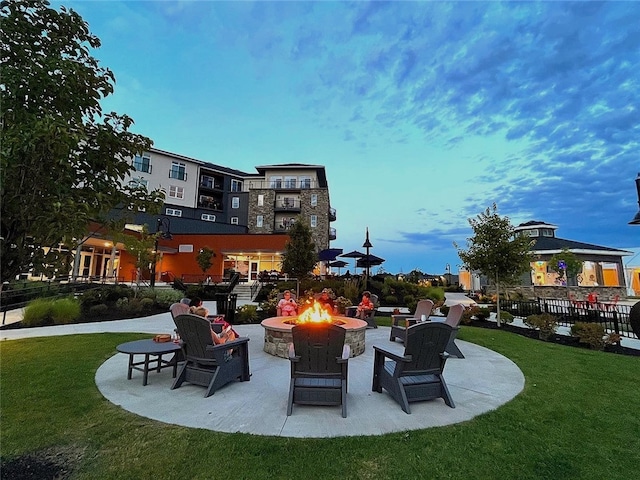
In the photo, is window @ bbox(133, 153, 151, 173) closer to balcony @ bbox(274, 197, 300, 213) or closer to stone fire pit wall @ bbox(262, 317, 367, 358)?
balcony @ bbox(274, 197, 300, 213)

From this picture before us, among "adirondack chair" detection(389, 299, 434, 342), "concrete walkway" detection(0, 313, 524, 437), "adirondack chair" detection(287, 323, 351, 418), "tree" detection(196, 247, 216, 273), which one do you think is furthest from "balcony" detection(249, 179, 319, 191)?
"adirondack chair" detection(287, 323, 351, 418)

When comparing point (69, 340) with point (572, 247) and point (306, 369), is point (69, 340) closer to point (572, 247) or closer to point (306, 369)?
point (306, 369)

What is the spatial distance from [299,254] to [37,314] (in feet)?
31.8

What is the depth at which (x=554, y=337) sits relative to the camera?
9148mm

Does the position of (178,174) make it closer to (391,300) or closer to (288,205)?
(288,205)

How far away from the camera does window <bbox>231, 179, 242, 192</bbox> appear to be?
146 ft

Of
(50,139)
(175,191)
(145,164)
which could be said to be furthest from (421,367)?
(175,191)

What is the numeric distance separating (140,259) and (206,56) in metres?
11.8

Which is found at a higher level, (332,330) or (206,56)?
(206,56)

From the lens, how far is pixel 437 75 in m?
16.1

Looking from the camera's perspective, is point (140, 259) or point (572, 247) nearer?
point (140, 259)

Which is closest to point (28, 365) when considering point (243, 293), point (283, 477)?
point (283, 477)

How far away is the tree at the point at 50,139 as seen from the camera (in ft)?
7.37

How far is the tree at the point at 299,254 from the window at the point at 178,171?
30103mm
